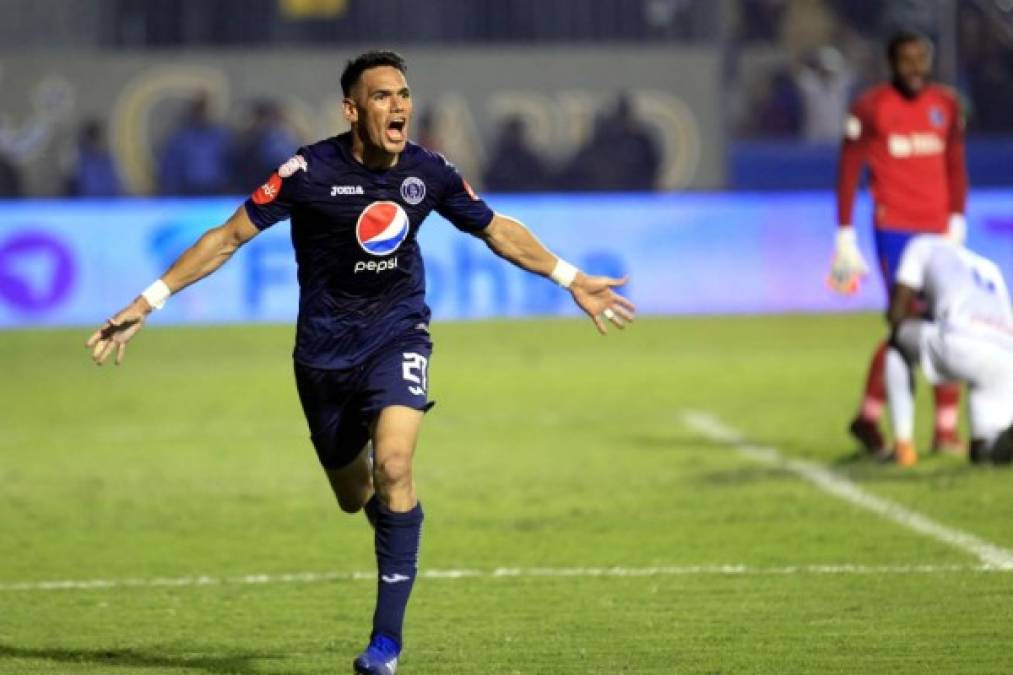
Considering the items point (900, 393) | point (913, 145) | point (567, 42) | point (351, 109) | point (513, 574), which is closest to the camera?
point (351, 109)

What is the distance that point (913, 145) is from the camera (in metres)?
12.2

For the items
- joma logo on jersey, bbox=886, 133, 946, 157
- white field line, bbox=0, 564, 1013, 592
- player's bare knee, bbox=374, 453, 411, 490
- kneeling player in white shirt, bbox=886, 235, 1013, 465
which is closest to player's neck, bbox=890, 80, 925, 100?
joma logo on jersey, bbox=886, 133, 946, 157

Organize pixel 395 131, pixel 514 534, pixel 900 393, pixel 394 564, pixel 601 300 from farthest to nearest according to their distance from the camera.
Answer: pixel 900 393 → pixel 514 534 → pixel 601 300 → pixel 395 131 → pixel 394 564

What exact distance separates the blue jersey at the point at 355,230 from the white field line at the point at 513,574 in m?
1.68

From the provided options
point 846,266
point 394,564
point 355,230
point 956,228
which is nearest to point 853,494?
point 846,266

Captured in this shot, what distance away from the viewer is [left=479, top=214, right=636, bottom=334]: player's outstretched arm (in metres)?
7.12

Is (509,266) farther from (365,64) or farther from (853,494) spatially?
(365,64)

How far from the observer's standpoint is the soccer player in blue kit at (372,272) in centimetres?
670

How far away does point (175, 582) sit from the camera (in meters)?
8.58

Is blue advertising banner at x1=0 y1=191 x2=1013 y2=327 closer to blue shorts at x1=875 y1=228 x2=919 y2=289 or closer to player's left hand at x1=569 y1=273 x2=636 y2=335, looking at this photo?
blue shorts at x1=875 y1=228 x2=919 y2=289

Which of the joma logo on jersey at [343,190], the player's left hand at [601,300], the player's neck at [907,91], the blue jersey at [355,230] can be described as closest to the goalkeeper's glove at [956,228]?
the player's neck at [907,91]

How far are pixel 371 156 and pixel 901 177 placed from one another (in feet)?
19.3

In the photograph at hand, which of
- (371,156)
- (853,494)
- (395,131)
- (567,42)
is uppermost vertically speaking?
(395,131)

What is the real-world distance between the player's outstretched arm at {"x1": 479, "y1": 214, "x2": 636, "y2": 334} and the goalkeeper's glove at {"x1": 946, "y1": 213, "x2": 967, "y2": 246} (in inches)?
209
